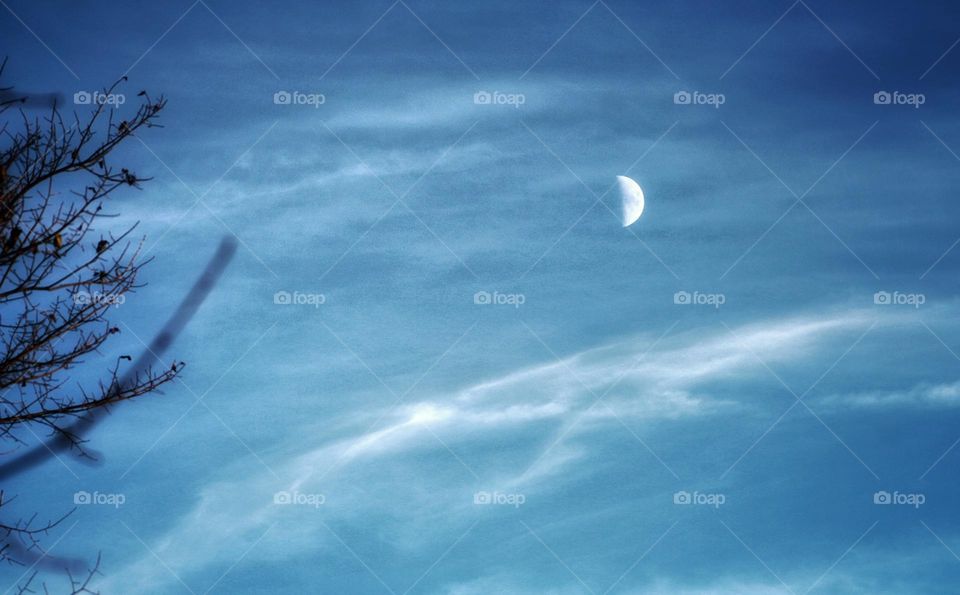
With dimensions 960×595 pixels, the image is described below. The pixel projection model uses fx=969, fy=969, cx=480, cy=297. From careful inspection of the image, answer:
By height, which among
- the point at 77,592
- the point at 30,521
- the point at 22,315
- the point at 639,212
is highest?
the point at 639,212

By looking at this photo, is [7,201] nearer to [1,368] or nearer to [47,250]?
[47,250]

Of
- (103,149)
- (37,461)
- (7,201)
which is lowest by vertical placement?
(37,461)

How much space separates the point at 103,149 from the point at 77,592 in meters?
3.95

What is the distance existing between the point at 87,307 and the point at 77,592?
2575mm

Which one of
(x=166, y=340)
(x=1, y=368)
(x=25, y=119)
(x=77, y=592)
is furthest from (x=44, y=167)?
(x=77, y=592)

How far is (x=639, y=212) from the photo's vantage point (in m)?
14.1

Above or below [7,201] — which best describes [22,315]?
below

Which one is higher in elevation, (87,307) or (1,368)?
(87,307)

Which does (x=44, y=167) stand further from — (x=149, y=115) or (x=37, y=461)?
(x=37, y=461)

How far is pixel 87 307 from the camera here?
8430 millimetres

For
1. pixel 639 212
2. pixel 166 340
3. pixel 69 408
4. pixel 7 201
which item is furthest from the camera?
pixel 639 212

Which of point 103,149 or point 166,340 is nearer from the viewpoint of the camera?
point 103,149

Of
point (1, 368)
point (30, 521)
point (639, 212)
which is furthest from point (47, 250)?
point (639, 212)

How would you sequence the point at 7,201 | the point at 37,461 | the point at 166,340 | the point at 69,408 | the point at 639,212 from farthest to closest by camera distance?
the point at 639,212, the point at 166,340, the point at 37,461, the point at 69,408, the point at 7,201
